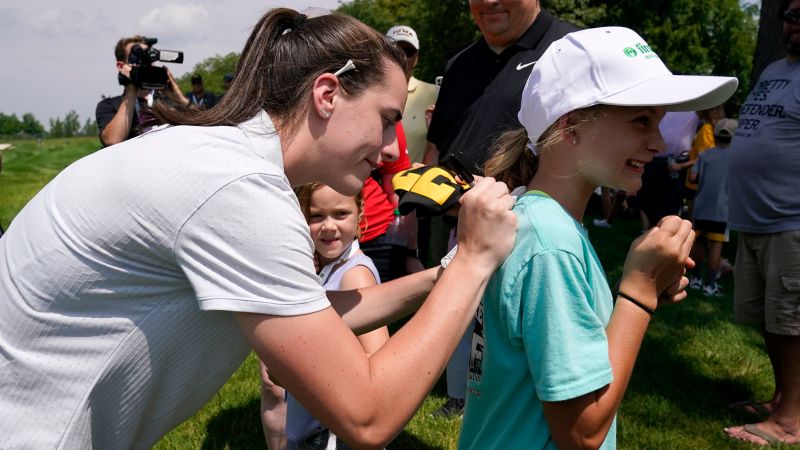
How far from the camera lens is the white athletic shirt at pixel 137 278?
55.7 inches

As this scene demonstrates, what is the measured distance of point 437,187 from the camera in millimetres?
2070

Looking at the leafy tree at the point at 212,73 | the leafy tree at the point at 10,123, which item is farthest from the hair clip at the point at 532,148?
the leafy tree at the point at 10,123

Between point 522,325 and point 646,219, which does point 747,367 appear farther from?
point 646,219

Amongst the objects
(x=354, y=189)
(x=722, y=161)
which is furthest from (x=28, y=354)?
(x=722, y=161)

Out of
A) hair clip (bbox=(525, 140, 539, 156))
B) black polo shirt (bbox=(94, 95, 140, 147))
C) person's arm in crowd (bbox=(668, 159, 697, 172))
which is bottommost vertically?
person's arm in crowd (bbox=(668, 159, 697, 172))

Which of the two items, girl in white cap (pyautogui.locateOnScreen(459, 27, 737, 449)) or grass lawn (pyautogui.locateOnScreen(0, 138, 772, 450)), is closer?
girl in white cap (pyautogui.locateOnScreen(459, 27, 737, 449))

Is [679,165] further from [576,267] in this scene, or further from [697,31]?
[697,31]

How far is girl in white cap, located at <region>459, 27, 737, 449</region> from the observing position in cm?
163

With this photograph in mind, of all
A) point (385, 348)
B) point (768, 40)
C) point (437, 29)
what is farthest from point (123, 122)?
point (437, 29)

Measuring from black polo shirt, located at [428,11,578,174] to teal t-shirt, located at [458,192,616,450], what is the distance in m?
1.43

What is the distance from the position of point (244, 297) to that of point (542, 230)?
716 mm

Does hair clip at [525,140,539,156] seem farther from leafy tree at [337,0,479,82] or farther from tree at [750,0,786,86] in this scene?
leafy tree at [337,0,479,82]

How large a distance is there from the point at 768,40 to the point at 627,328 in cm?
553

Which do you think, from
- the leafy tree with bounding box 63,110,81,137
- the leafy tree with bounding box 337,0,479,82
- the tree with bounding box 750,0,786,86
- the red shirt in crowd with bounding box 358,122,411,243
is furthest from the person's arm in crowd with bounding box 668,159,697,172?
the leafy tree with bounding box 63,110,81,137
